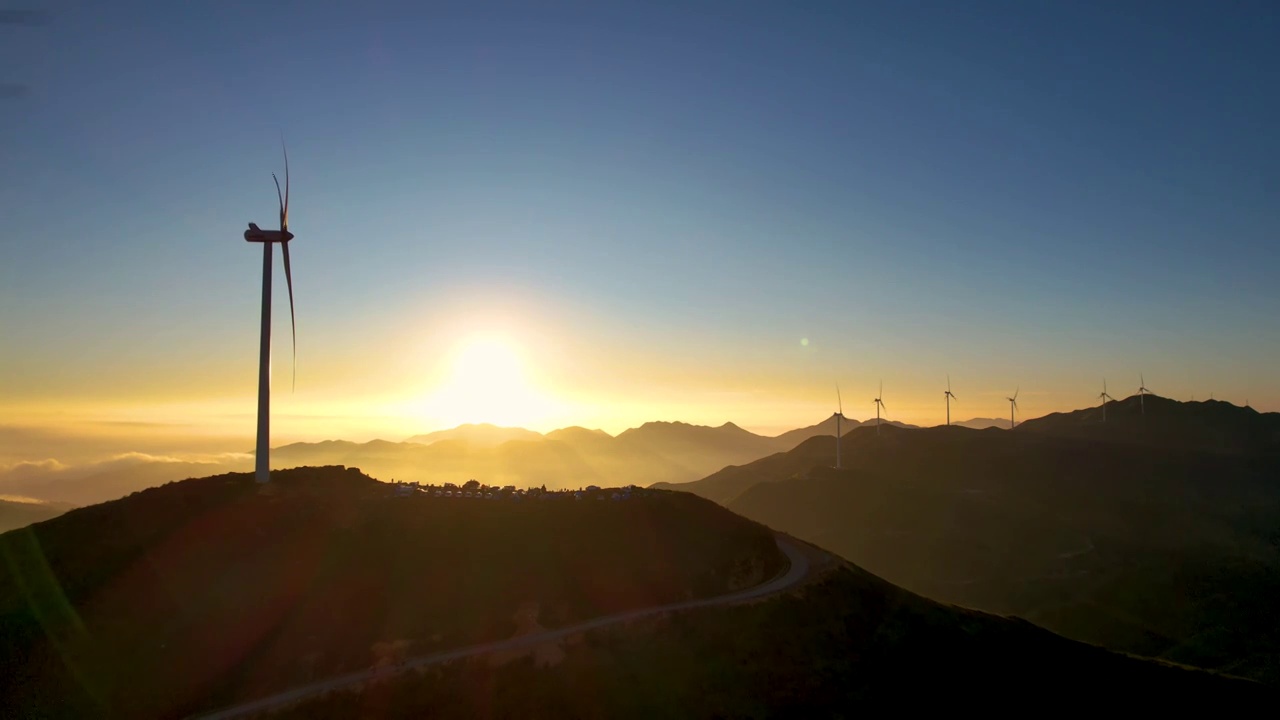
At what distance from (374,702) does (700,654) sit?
31.7m

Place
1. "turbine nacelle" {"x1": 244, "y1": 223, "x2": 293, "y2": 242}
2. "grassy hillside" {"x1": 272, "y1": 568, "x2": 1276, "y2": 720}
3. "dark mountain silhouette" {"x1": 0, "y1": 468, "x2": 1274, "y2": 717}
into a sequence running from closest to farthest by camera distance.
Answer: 1. "dark mountain silhouette" {"x1": 0, "y1": 468, "x2": 1274, "y2": 717}
2. "grassy hillside" {"x1": 272, "y1": 568, "x2": 1276, "y2": 720}
3. "turbine nacelle" {"x1": 244, "y1": 223, "x2": 293, "y2": 242}

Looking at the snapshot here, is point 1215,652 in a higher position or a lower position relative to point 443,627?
lower

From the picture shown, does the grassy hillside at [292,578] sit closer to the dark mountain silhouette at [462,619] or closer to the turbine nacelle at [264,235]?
the dark mountain silhouette at [462,619]

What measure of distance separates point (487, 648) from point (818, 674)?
35424mm

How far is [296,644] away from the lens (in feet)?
221

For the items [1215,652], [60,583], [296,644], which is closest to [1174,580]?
[1215,652]

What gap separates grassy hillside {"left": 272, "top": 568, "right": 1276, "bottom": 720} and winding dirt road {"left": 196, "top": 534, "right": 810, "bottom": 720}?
5.16 feet

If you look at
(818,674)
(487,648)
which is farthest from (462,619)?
(818,674)

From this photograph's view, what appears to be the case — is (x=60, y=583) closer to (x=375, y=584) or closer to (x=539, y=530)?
(x=375, y=584)

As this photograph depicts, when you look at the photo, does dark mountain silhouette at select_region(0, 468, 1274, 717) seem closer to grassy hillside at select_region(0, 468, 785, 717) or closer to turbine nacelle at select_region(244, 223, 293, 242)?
grassy hillside at select_region(0, 468, 785, 717)

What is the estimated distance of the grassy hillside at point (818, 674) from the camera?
6438 cm

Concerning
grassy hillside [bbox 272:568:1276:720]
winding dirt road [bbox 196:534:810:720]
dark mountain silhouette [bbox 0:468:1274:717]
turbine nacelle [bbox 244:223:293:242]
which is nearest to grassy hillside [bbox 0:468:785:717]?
dark mountain silhouette [bbox 0:468:1274:717]

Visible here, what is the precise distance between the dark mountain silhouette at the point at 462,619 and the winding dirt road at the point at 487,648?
1274 mm

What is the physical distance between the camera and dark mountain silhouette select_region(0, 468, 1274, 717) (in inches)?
2520
